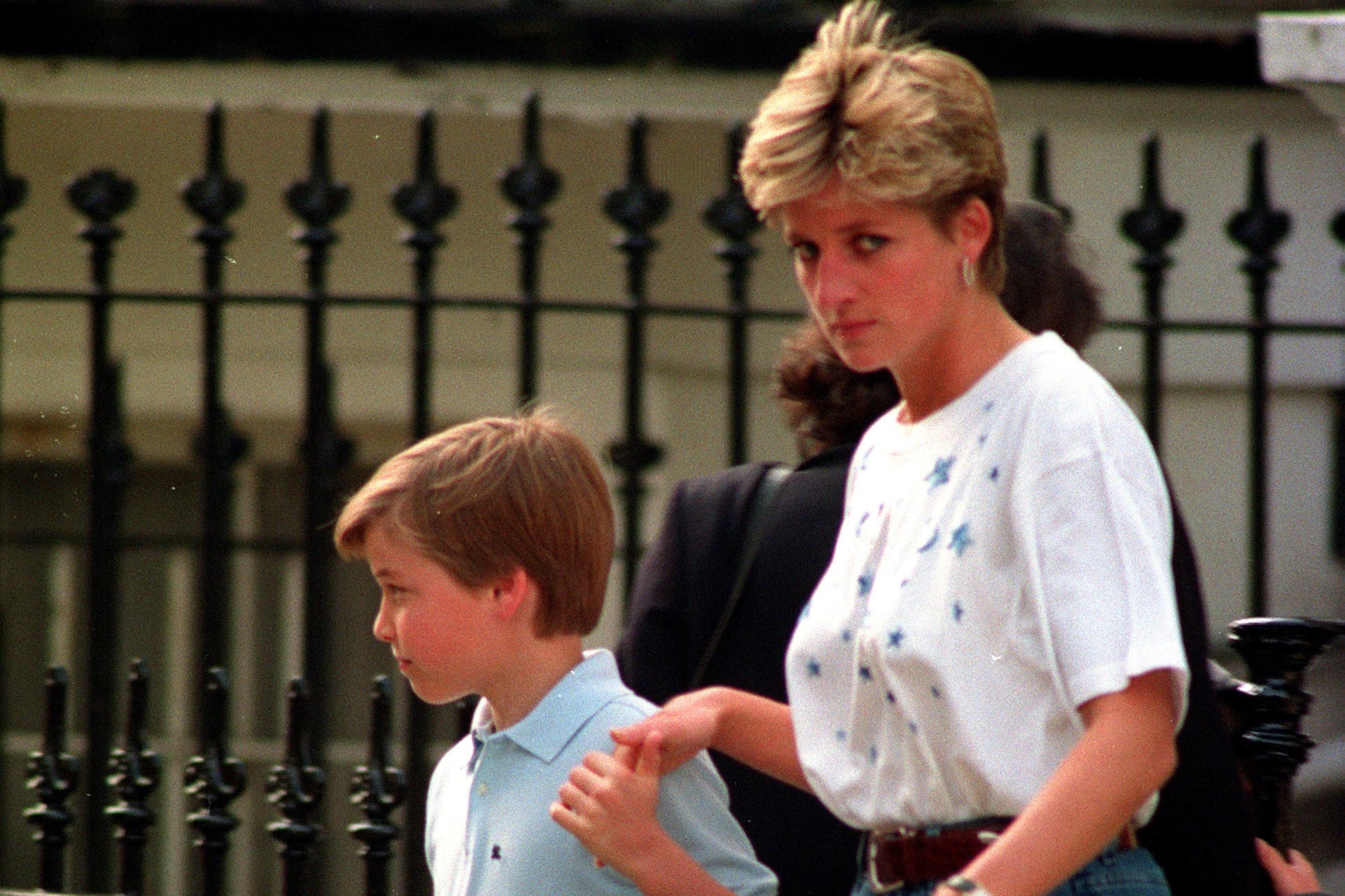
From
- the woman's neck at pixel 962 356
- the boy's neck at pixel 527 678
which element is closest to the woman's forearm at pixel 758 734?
the boy's neck at pixel 527 678

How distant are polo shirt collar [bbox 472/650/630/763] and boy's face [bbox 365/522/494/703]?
7cm

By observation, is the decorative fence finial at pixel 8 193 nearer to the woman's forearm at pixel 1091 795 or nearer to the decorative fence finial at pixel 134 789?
the decorative fence finial at pixel 134 789

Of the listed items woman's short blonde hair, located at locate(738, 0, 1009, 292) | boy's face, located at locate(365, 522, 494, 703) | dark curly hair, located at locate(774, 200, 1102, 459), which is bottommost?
boy's face, located at locate(365, 522, 494, 703)

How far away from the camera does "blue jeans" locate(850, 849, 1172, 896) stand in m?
1.67

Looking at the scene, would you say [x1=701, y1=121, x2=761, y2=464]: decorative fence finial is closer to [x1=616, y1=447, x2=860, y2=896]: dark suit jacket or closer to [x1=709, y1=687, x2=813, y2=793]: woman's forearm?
[x1=616, y1=447, x2=860, y2=896]: dark suit jacket

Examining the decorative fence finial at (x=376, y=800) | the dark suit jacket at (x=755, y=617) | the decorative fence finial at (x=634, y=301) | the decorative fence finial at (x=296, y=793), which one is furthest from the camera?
the decorative fence finial at (x=634, y=301)

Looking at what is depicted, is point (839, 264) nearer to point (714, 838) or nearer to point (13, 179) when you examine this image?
point (714, 838)

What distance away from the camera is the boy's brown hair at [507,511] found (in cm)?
207

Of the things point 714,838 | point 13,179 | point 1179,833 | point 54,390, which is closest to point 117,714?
point 54,390

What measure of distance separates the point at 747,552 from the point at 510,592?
517 millimetres

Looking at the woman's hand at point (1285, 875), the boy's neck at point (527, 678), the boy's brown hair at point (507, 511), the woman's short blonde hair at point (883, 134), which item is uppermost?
the woman's short blonde hair at point (883, 134)

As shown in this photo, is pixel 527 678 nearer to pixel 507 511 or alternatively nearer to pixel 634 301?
pixel 507 511

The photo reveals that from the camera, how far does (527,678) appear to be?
2.09 m

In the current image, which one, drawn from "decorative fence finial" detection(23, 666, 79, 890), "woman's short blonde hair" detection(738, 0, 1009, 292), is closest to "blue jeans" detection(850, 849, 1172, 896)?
"woman's short blonde hair" detection(738, 0, 1009, 292)
